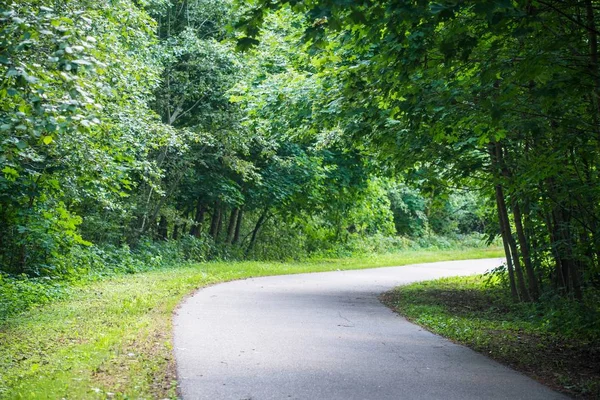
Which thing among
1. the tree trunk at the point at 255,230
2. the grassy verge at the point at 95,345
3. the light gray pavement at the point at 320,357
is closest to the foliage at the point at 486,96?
the light gray pavement at the point at 320,357

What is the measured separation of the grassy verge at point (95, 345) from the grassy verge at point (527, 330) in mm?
4383

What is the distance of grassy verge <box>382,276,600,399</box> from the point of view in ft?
26.2

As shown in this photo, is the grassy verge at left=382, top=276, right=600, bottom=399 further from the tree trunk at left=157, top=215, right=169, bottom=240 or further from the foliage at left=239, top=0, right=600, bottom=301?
the tree trunk at left=157, top=215, right=169, bottom=240

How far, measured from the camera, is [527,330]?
11281 millimetres

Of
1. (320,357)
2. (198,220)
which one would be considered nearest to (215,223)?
(198,220)

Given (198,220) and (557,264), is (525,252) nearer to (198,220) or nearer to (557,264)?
(557,264)

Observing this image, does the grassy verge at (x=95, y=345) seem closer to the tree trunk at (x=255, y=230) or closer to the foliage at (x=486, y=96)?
the foliage at (x=486, y=96)

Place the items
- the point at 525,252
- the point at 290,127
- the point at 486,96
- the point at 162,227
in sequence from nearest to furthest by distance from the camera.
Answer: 1. the point at 486,96
2. the point at 525,252
3. the point at 290,127
4. the point at 162,227

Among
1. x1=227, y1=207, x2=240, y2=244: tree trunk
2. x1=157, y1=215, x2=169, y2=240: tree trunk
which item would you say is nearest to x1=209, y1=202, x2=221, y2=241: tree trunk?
x1=227, y1=207, x2=240, y2=244: tree trunk

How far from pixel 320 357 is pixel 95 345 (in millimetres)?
2912

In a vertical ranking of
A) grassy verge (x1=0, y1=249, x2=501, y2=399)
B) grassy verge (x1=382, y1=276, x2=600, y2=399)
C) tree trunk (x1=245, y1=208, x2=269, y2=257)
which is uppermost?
tree trunk (x1=245, y1=208, x2=269, y2=257)

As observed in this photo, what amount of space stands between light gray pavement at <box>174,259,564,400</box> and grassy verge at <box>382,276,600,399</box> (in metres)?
0.38

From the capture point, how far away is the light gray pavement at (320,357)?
6809 mm

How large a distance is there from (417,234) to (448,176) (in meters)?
33.4
